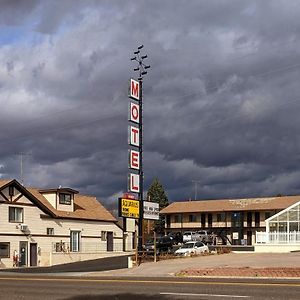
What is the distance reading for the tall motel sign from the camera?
41.0 metres

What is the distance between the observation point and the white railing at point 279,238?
49.0 metres

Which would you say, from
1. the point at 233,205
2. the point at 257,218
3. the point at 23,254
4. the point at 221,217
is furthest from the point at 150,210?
the point at 221,217

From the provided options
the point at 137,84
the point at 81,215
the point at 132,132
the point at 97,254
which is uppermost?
the point at 137,84

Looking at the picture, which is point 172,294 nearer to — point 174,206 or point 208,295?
point 208,295

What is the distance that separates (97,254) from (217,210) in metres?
34.7

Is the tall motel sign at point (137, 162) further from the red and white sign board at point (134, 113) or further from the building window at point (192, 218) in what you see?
the building window at point (192, 218)

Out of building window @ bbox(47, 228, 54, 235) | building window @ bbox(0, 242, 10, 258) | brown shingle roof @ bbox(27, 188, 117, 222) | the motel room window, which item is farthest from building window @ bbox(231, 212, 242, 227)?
building window @ bbox(0, 242, 10, 258)

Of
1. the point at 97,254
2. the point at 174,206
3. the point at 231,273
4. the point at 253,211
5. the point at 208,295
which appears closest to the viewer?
the point at 208,295

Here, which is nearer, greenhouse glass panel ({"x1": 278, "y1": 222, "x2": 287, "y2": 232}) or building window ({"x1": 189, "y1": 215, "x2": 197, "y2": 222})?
greenhouse glass panel ({"x1": 278, "y1": 222, "x2": 287, "y2": 232})

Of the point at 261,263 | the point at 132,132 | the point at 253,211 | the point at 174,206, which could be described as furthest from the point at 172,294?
the point at 174,206

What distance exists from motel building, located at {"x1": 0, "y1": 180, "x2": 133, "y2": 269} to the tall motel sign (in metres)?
12.2

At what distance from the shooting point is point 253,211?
8588cm

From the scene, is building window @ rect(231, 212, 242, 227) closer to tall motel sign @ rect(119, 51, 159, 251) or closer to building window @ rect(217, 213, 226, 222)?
building window @ rect(217, 213, 226, 222)

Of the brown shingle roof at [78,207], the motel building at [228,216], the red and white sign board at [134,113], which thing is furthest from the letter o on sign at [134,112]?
the motel building at [228,216]
